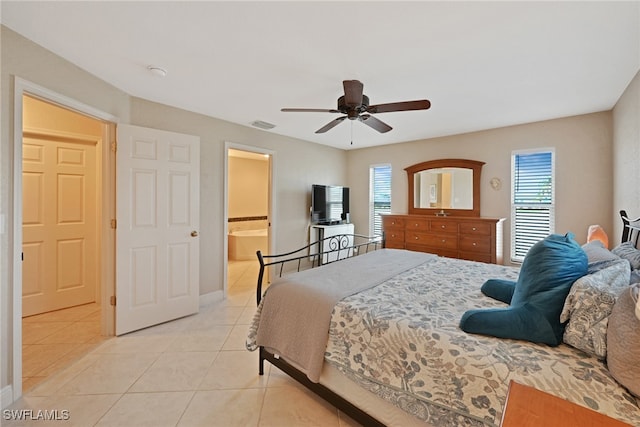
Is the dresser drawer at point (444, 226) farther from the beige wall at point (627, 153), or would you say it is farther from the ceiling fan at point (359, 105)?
the ceiling fan at point (359, 105)

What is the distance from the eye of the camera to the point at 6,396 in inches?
67.6

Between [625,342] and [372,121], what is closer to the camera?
[625,342]

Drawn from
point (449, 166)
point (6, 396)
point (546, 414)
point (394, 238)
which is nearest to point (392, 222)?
point (394, 238)

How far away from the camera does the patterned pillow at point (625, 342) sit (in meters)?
0.89

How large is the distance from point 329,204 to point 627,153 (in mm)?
3798

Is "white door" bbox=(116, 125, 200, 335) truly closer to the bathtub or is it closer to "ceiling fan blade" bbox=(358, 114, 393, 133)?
"ceiling fan blade" bbox=(358, 114, 393, 133)

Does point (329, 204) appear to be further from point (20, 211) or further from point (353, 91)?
point (20, 211)

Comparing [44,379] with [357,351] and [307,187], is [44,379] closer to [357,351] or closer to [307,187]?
[357,351]

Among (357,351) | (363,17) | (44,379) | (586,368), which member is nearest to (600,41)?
(363,17)

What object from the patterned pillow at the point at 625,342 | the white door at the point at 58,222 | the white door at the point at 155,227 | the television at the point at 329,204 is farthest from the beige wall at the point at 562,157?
the white door at the point at 58,222

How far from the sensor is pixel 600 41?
1843 millimetres

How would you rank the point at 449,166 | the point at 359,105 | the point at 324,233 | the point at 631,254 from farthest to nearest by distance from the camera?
the point at 324,233
the point at 449,166
the point at 359,105
the point at 631,254

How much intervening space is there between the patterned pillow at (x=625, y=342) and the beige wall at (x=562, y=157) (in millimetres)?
3322

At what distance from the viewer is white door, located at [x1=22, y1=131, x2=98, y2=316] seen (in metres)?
3.03
